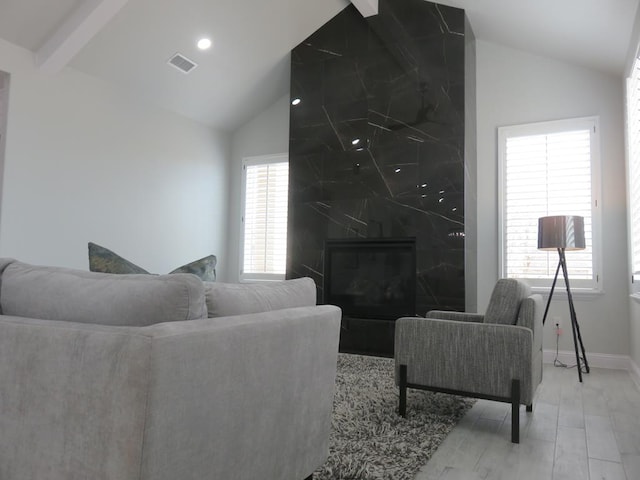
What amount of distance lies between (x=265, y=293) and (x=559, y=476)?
145 cm

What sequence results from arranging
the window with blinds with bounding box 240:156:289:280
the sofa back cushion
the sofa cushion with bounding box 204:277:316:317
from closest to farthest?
1. the sofa back cushion
2. the sofa cushion with bounding box 204:277:316:317
3. the window with blinds with bounding box 240:156:289:280

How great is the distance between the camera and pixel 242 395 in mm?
1315

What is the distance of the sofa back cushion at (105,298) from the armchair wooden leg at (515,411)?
1755 mm

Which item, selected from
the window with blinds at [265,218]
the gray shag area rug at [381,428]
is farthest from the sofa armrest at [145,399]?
the window with blinds at [265,218]

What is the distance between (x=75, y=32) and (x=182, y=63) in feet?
3.79

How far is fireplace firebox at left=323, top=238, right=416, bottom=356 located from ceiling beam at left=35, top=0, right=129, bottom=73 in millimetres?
2901

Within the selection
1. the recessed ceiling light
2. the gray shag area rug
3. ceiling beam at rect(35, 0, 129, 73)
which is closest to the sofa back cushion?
the gray shag area rug

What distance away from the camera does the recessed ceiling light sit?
15.7ft

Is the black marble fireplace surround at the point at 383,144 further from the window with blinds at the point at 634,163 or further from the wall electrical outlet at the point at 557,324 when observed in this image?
the window with blinds at the point at 634,163

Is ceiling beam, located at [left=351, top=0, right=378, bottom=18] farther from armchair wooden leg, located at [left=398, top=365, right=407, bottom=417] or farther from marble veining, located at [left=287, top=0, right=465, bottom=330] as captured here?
armchair wooden leg, located at [left=398, top=365, right=407, bottom=417]

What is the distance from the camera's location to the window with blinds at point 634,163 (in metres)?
3.47

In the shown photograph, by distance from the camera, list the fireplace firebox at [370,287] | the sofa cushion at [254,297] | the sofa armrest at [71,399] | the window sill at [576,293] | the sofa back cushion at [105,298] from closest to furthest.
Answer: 1. the sofa armrest at [71,399]
2. the sofa back cushion at [105,298]
3. the sofa cushion at [254,297]
4. the window sill at [576,293]
5. the fireplace firebox at [370,287]

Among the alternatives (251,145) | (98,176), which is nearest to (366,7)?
(251,145)

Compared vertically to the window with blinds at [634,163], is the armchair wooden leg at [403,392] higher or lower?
lower
